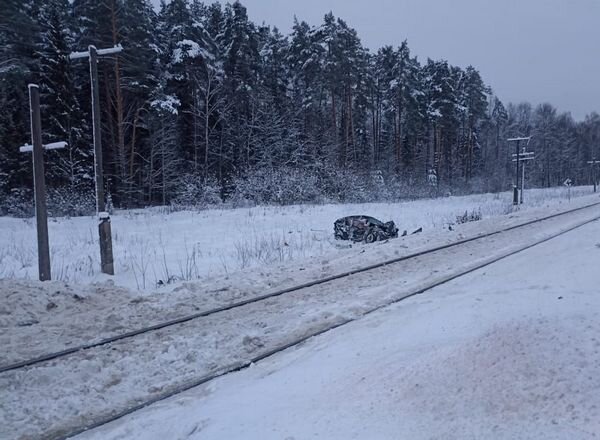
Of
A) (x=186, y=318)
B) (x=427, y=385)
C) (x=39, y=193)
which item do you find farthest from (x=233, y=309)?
(x=39, y=193)

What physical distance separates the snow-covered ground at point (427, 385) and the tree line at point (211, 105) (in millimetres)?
25892

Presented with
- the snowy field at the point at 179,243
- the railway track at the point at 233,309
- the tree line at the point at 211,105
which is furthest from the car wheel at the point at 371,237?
the tree line at the point at 211,105

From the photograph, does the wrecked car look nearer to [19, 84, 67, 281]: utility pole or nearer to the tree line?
[19, 84, 67, 281]: utility pole

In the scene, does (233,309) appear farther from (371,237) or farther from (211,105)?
(211,105)

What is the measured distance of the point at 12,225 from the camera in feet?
61.0

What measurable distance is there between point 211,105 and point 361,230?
24.9 m

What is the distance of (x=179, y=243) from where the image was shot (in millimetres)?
16094

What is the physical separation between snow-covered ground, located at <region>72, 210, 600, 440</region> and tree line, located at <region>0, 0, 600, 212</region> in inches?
1019

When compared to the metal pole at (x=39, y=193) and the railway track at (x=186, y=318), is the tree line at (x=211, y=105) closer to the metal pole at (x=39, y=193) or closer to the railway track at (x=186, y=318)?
the metal pole at (x=39, y=193)

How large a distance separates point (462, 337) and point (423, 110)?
59736 millimetres

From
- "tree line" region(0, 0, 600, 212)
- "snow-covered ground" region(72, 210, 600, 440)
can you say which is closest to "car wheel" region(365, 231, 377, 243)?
"snow-covered ground" region(72, 210, 600, 440)

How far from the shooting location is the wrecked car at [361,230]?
18016mm

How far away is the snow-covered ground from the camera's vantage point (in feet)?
10.9

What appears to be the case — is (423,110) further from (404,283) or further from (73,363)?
(73,363)
